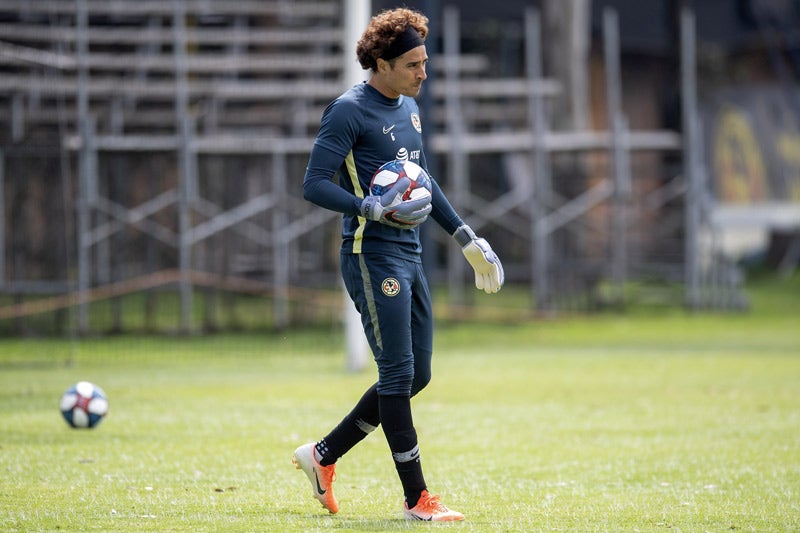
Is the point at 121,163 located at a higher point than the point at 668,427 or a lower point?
higher

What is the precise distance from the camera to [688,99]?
2388cm

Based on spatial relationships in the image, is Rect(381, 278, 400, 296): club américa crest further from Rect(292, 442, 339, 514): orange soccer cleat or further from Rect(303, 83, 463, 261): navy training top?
Rect(292, 442, 339, 514): orange soccer cleat

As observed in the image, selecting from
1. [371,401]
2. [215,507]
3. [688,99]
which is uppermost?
[688,99]

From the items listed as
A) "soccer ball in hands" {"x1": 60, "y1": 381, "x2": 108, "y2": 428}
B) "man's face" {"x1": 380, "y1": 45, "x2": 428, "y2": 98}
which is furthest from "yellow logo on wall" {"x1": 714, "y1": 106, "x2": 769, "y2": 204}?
"man's face" {"x1": 380, "y1": 45, "x2": 428, "y2": 98}

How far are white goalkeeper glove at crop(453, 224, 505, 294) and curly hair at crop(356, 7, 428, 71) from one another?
0.93m

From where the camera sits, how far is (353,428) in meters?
6.85

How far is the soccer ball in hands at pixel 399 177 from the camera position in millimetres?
6375

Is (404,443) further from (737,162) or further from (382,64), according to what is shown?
(737,162)

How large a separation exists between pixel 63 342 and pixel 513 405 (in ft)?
27.0

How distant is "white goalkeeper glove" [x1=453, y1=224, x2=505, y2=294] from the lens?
22.3 feet


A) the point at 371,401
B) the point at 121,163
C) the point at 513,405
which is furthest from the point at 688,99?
the point at 371,401

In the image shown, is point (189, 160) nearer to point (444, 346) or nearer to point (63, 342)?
point (63, 342)

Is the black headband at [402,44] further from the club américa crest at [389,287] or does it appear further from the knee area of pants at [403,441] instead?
the knee area of pants at [403,441]

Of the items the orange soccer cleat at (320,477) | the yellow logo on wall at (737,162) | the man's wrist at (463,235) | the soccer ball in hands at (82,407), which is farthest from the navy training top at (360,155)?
the yellow logo on wall at (737,162)
